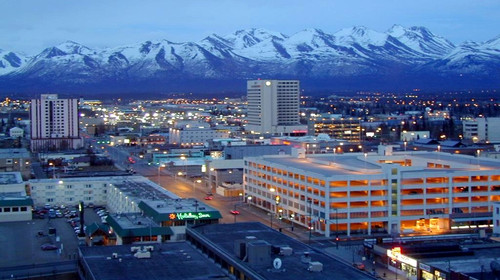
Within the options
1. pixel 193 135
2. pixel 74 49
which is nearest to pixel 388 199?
pixel 193 135

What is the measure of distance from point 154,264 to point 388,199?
7.89 meters

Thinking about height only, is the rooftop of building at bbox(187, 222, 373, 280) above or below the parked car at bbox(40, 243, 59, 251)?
above

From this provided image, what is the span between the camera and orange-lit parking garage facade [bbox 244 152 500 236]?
18453 millimetres

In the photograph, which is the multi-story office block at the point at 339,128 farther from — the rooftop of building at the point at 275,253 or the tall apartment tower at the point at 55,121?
the rooftop of building at the point at 275,253

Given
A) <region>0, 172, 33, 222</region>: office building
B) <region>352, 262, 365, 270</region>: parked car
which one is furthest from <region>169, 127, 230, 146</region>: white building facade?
<region>352, 262, 365, 270</region>: parked car

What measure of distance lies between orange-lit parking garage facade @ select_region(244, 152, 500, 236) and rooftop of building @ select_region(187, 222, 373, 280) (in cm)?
395

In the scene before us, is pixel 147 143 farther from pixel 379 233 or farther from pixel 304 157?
pixel 379 233

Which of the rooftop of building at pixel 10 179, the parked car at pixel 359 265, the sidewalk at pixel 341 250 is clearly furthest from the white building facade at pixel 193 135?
the parked car at pixel 359 265

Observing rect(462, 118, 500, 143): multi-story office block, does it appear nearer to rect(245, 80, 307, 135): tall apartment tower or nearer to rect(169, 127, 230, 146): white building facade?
rect(245, 80, 307, 135): tall apartment tower

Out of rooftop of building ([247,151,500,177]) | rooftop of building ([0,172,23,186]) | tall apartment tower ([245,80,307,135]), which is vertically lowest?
rooftop of building ([0,172,23,186])

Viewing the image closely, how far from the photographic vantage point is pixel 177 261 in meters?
12.6

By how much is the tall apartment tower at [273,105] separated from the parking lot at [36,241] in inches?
1006

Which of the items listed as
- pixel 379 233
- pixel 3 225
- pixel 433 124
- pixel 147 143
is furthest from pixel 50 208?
pixel 433 124

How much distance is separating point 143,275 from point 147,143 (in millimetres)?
33750
